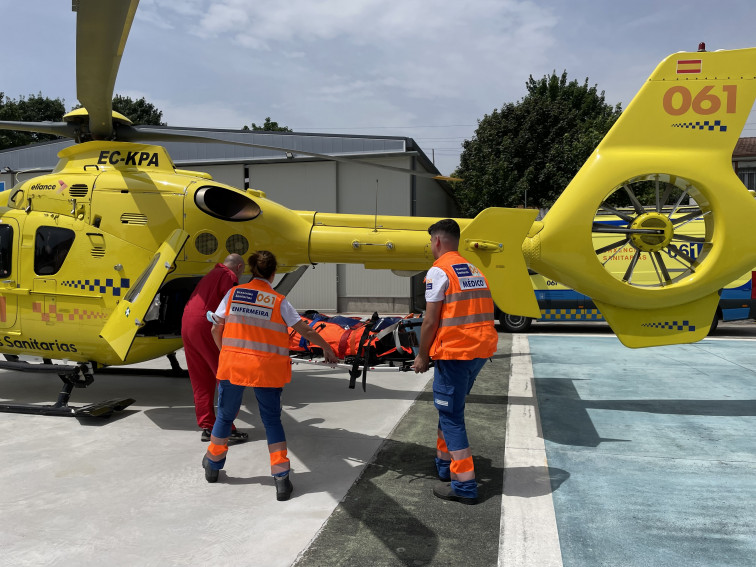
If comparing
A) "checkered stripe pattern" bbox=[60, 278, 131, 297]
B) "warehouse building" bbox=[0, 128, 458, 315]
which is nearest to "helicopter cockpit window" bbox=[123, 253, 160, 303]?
"checkered stripe pattern" bbox=[60, 278, 131, 297]

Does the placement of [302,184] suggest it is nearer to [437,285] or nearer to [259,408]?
[259,408]

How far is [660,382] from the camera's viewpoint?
7.04 m

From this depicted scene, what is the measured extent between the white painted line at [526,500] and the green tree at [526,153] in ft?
66.4

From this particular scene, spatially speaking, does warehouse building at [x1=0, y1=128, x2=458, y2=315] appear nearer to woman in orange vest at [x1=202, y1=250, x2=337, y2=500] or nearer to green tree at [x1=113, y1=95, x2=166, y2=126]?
woman in orange vest at [x1=202, y1=250, x2=337, y2=500]

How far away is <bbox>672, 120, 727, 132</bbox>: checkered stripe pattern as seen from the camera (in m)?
5.05

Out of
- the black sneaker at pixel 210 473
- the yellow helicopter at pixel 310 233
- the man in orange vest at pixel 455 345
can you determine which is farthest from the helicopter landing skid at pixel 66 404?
the man in orange vest at pixel 455 345

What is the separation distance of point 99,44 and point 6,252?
330 centimetres

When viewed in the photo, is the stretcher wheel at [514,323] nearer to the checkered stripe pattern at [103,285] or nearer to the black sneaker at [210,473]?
the checkered stripe pattern at [103,285]

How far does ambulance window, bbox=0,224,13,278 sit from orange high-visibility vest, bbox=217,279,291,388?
3.77 m

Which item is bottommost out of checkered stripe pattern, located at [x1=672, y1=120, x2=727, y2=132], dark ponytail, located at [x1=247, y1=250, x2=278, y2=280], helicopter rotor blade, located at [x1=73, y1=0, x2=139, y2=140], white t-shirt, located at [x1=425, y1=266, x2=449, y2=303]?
white t-shirt, located at [x1=425, y1=266, x2=449, y2=303]

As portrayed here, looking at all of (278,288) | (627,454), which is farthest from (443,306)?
(278,288)

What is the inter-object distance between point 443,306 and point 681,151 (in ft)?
11.0

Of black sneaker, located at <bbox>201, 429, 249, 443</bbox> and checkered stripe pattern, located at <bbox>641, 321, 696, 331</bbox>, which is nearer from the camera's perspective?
black sneaker, located at <bbox>201, 429, 249, 443</bbox>

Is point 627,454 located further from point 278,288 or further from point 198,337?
point 278,288
